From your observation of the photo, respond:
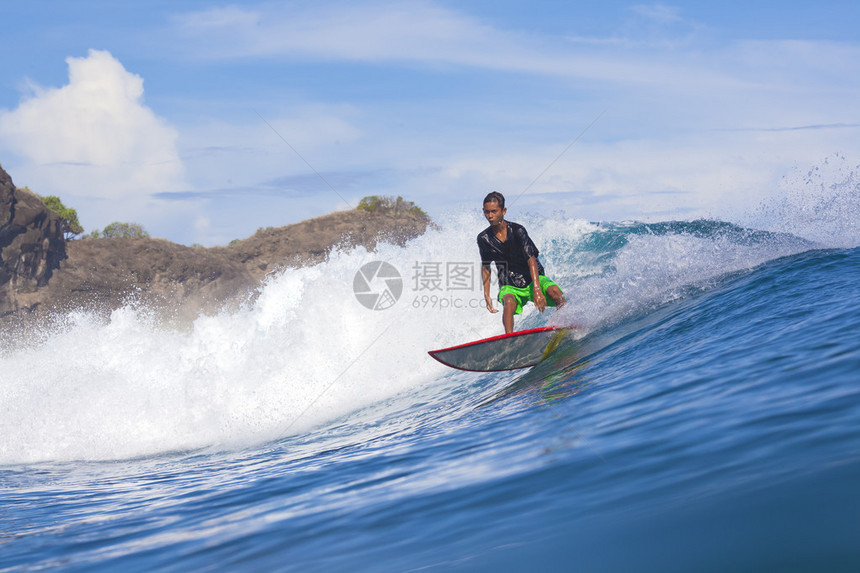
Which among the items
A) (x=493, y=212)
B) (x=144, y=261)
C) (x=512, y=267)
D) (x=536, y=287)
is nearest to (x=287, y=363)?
(x=512, y=267)

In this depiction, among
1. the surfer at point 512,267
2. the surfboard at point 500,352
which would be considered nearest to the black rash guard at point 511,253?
the surfer at point 512,267

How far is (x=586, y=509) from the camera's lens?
2.50m

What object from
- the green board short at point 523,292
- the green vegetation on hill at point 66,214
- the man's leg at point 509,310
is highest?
the green vegetation on hill at point 66,214

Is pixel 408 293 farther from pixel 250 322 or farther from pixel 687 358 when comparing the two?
pixel 687 358

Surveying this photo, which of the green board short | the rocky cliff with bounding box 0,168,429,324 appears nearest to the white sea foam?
the green board short

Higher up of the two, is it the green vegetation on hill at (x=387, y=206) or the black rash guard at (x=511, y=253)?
the green vegetation on hill at (x=387, y=206)

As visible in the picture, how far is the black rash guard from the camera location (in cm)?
711

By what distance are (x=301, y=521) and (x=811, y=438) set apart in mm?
2238

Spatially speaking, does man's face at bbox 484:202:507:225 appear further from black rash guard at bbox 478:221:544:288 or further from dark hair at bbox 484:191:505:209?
black rash guard at bbox 478:221:544:288

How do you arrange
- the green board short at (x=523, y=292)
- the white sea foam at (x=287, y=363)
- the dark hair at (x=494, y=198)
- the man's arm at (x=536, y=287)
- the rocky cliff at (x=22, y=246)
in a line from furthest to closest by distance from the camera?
1. the rocky cliff at (x=22, y=246)
2. the white sea foam at (x=287, y=363)
3. the green board short at (x=523, y=292)
4. the man's arm at (x=536, y=287)
5. the dark hair at (x=494, y=198)

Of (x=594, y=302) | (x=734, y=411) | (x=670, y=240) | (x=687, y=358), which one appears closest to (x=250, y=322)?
(x=594, y=302)

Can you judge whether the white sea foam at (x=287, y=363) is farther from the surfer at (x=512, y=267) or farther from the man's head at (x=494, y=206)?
the man's head at (x=494, y=206)

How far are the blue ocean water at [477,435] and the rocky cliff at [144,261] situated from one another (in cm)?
2417

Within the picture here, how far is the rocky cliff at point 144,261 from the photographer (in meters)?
32.3
